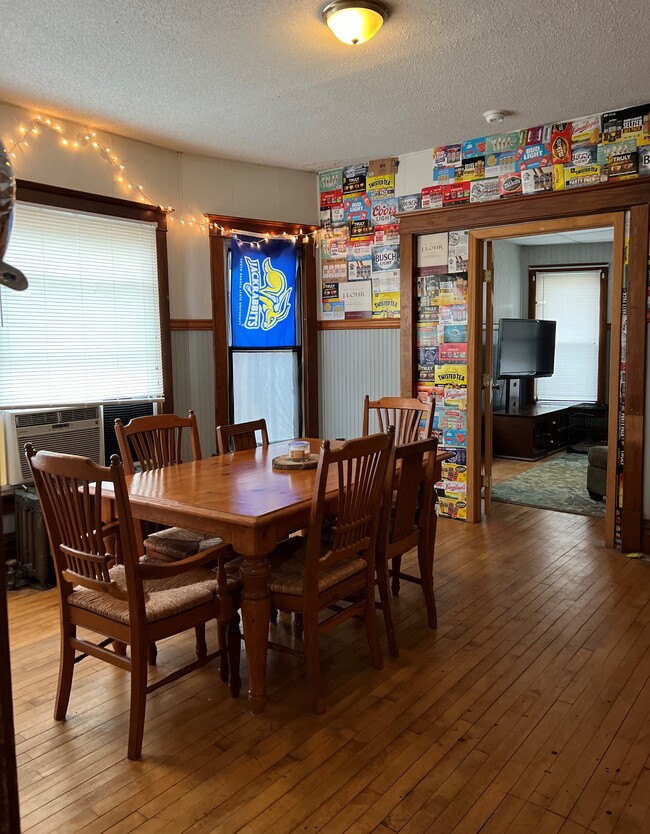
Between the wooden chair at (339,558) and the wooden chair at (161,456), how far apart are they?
1.36 ft

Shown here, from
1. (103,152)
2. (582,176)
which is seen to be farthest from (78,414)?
(582,176)

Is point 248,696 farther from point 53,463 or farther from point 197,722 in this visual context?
point 53,463

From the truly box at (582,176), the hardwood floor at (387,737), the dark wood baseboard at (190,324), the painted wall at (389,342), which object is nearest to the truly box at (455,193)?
the painted wall at (389,342)

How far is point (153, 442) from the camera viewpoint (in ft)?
11.1

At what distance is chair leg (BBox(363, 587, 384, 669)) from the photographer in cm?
271

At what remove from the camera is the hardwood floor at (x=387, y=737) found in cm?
191

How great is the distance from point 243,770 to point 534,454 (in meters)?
6.02

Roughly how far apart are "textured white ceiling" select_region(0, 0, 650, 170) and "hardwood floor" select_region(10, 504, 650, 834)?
109 inches

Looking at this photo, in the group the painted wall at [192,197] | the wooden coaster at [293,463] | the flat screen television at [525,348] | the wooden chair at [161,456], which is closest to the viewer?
the wooden chair at [161,456]

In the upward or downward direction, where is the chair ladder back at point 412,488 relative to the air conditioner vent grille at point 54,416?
downward

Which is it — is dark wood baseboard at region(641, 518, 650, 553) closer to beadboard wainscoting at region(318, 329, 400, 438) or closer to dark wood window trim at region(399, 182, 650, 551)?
dark wood window trim at region(399, 182, 650, 551)

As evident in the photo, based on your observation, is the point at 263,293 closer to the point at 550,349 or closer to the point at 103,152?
the point at 103,152

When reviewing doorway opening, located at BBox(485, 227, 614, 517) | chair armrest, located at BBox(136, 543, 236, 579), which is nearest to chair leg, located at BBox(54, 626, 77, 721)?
chair armrest, located at BBox(136, 543, 236, 579)

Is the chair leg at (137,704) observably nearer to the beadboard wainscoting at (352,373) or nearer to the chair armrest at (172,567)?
the chair armrest at (172,567)
